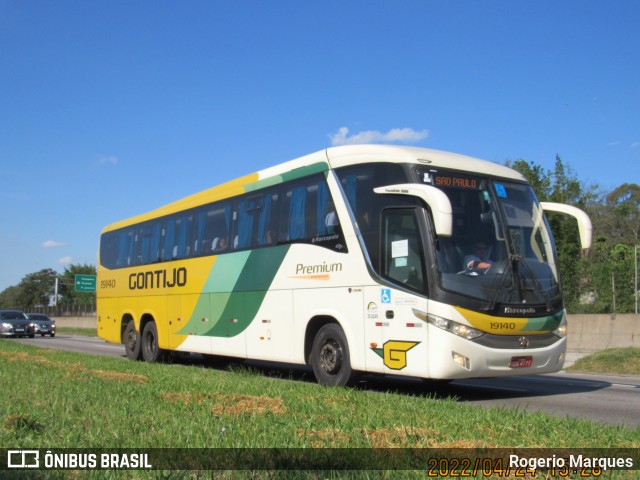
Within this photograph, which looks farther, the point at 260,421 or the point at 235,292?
the point at 235,292

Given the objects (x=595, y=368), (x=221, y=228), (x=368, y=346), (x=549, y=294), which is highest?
(x=221, y=228)

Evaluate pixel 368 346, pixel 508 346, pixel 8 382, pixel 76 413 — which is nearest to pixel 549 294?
pixel 508 346

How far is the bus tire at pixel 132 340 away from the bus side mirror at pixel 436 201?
11.3 meters

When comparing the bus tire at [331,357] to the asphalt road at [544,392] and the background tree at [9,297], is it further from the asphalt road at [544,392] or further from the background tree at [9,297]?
the background tree at [9,297]

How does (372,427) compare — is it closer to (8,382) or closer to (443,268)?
(443,268)

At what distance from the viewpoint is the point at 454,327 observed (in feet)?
31.8

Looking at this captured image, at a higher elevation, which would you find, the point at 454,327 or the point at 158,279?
the point at 158,279

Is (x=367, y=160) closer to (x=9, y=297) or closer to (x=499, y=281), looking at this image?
(x=499, y=281)

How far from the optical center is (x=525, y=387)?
12.8 metres

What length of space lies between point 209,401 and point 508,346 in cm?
432

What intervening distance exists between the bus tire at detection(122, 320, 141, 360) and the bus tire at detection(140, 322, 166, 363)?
0.22m

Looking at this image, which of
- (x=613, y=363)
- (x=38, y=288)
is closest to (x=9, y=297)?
(x=38, y=288)

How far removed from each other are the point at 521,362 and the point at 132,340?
12.5 m

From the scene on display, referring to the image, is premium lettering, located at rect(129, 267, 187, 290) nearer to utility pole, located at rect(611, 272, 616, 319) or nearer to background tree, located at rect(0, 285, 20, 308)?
utility pole, located at rect(611, 272, 616, 319)
